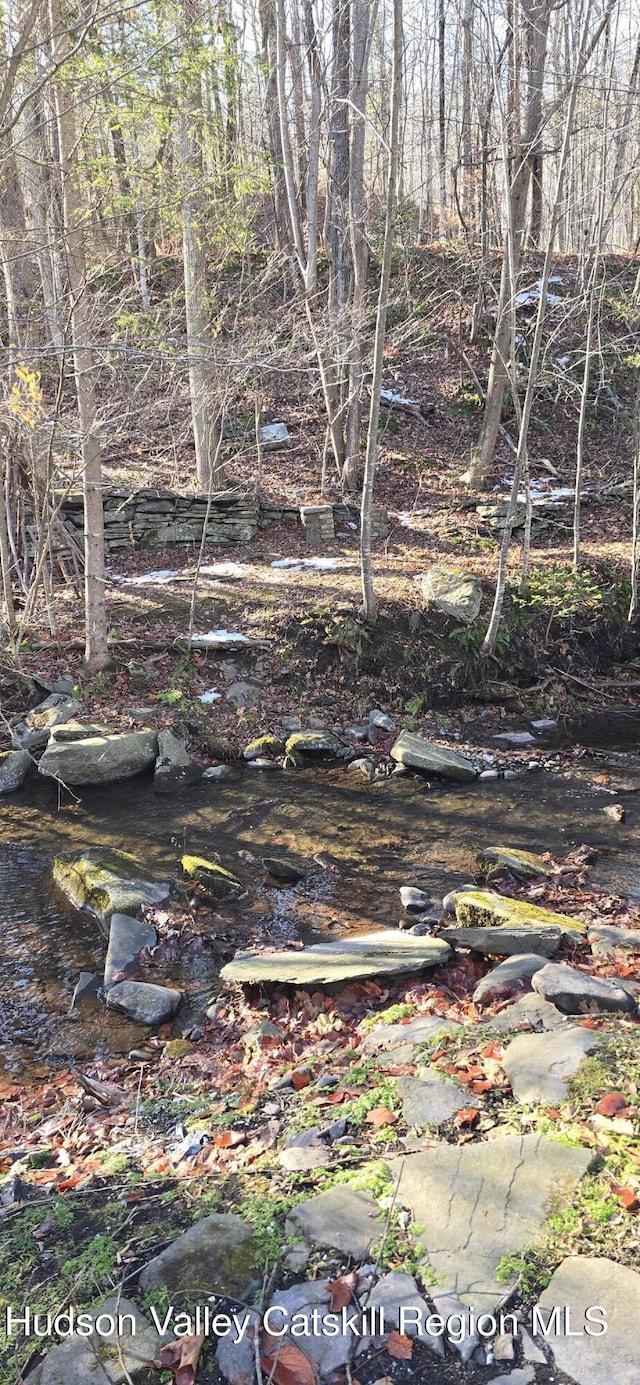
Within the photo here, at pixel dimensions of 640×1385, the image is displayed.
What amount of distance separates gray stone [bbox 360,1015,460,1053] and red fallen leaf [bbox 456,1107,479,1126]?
27.5 inches

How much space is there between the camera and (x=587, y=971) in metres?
4.46

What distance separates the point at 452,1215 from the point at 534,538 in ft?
39.4

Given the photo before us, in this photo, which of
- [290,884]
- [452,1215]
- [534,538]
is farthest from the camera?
[534,538]

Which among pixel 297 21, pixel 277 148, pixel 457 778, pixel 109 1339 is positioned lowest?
pixel 457 778

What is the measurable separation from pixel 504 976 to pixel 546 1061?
1.10 metres

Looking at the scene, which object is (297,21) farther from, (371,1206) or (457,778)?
(371,1206)

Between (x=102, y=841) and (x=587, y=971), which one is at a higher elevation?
(x=587, y=971)

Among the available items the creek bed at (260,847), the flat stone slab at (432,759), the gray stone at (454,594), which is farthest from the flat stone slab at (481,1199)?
the gray stone at (454,594)

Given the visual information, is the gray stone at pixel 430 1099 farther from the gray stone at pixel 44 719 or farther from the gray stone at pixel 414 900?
the gray stone at pixel 44 719

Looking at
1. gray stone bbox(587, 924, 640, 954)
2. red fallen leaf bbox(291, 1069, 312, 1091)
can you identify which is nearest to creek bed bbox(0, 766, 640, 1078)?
gray stone bbox(587, 924, 640, 954)

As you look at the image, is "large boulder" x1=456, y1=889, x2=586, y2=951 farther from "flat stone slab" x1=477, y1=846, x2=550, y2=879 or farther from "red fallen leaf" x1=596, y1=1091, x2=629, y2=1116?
"red fallen leaf" x1=596, y1=1091, x2=629, y2=1116

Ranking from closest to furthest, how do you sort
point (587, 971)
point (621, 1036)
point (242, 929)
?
point (621, 1036) → point (587, 971) → point (242, 929)

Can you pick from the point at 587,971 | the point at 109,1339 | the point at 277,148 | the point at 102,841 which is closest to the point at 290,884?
the point at 102,841

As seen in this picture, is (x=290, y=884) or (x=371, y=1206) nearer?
(x=371, y=1206)
